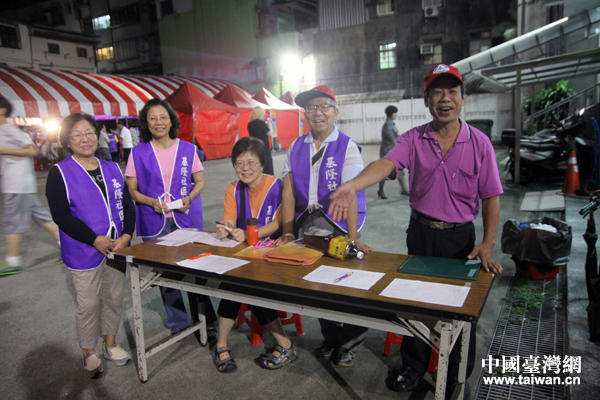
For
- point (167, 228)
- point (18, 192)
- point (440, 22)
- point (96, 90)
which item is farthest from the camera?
point (440, 22)

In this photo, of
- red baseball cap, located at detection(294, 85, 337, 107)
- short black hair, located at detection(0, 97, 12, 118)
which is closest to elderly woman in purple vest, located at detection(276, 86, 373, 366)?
red baseball cap, located at detection(294, 85, 337, 107)

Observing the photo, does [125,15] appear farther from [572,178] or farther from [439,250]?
[439,250]

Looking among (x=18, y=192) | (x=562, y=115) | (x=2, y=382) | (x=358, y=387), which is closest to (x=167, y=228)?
(x=2, y=382)

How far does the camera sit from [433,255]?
93.0 inches

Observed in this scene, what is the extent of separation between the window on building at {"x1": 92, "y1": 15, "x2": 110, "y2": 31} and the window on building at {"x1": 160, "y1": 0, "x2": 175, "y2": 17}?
539cm

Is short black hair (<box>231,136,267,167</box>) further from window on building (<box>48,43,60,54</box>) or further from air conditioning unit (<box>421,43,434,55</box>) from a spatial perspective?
window on building (<box>48,43,60,54</box>)

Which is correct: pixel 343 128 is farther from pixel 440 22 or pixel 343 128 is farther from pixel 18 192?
pixel 18 192

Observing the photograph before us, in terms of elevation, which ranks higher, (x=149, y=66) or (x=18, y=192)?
(x=149, y=66)

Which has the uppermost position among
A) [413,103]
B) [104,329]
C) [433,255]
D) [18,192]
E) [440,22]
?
[440,22]

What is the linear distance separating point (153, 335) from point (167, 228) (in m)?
0.90

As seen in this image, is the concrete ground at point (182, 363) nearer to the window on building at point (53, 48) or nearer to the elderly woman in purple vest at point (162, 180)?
the elderly woman in purple vest at point (162, 180)

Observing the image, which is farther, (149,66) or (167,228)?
(149,66)

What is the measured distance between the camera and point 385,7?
886 inches

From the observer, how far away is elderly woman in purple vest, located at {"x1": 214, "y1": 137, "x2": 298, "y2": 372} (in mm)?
2686
